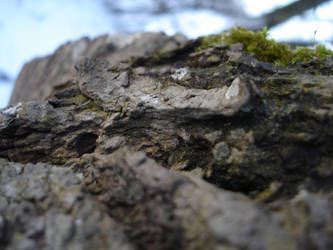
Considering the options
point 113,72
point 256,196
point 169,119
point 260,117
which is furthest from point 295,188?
point 113,72

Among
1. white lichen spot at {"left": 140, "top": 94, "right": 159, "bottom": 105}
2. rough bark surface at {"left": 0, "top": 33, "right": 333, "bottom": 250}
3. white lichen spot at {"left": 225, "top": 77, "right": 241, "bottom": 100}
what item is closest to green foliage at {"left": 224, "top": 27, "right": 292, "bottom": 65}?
rough bark surface at {"left": 0, "top": 33, "right": 333, "bottom": 250}

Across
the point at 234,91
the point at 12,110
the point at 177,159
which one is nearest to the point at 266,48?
the point at 234,91

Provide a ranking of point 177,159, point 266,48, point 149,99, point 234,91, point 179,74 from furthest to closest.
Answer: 1. point 266,48
2. point 179,74
3. point 149,99
4. point 177,159
5. point 234,91

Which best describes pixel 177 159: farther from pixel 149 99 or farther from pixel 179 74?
pixel 179 74

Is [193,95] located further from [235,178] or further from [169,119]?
[235,178]

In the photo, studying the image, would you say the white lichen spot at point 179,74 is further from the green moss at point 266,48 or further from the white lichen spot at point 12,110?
the white lichen spot at point 12,110

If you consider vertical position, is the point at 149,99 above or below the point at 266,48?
below

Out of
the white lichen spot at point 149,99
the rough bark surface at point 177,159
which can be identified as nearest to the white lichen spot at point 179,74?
the rough bark surface at point 177,159
